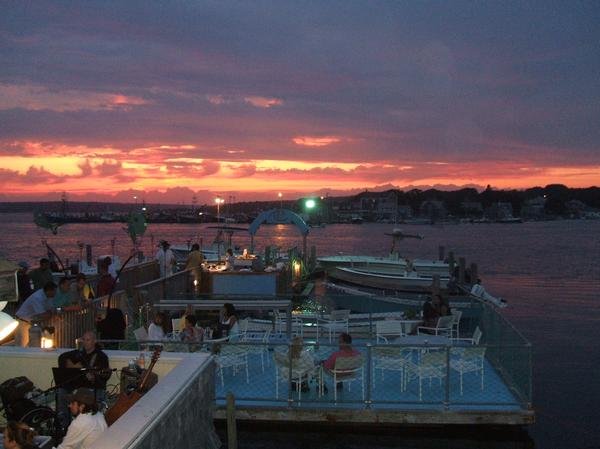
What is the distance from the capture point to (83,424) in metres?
5.69

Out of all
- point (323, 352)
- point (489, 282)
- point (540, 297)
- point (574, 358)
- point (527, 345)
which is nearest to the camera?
point (527, 345)

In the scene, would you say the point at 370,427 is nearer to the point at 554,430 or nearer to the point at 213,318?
the point at 554,430

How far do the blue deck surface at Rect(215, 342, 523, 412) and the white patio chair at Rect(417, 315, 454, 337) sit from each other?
1883 millimetres

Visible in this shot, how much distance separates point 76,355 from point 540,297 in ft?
125

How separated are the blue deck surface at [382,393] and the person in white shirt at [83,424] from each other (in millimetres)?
4809

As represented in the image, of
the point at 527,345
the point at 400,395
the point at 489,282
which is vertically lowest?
the point at 489,282

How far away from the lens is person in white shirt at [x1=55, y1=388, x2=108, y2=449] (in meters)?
5.67

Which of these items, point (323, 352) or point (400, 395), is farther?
point (323, 352)

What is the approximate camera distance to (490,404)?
398 inches

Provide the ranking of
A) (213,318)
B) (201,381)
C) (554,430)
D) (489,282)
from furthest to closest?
(489,282)
(213,318)
(554,430)
(201,381)

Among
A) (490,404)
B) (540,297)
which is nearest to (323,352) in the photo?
(490,404)

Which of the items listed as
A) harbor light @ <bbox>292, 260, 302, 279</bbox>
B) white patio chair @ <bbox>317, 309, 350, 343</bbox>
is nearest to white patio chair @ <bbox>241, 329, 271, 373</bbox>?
white patio chair @ <bbox>317, 309, 350, 343</bbox>

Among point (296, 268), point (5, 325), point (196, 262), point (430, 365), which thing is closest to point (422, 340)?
point (430, 365)

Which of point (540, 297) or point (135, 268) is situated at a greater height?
point (135, 268)
